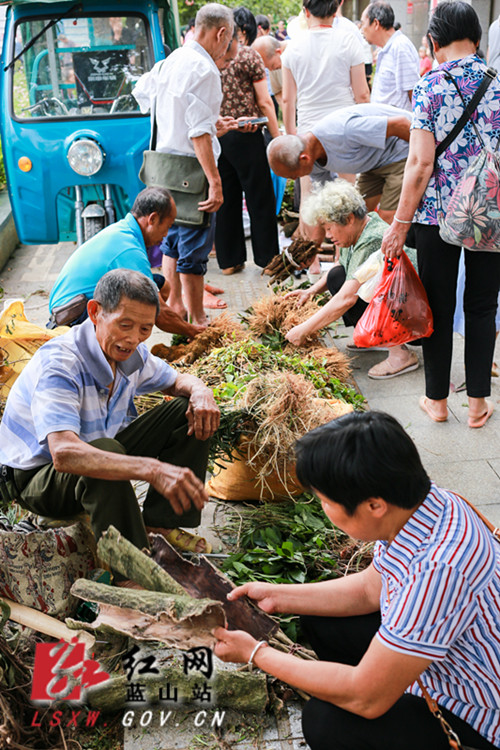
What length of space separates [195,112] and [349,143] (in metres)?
0.97

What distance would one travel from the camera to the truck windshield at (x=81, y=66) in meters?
5.68

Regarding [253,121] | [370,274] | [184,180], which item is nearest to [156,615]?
[370,274]

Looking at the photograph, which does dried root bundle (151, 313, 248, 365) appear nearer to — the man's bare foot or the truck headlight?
the man's bare foot

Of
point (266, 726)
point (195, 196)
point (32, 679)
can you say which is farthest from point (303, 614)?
point (195, 196)

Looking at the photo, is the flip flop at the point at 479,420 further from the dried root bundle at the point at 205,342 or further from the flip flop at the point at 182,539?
the flip flop at the point at 182,539

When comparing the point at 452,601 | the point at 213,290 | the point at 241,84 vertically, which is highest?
the point at 241,84

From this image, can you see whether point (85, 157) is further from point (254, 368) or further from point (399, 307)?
point (399, 307)

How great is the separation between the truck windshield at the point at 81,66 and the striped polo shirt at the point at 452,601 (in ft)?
16.3

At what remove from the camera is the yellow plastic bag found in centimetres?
340

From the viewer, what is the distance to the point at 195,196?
4.72 metres

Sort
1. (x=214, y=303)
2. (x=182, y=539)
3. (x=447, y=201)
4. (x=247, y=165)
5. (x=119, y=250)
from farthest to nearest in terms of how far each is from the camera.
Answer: (x=247, y=165) → (x=214, y=303) → (x=119, y=250) → (x=447, y=201) → (x=182, y=539)

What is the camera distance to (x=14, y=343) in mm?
3438

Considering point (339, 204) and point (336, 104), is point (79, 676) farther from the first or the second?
point (336, 104)

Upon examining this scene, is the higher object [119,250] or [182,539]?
[119,250]
